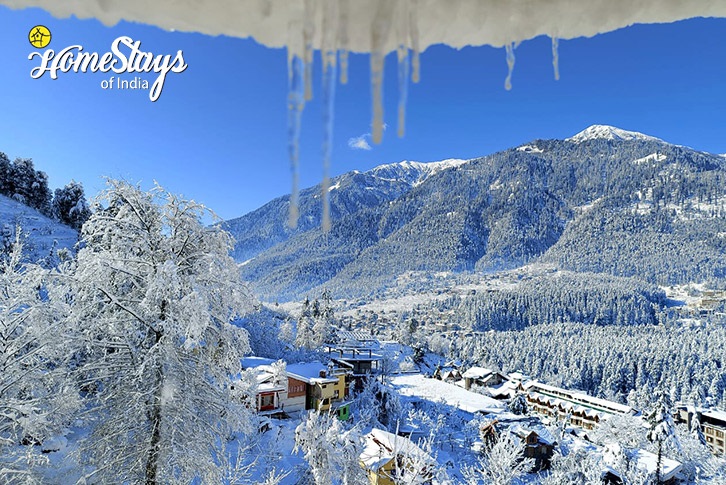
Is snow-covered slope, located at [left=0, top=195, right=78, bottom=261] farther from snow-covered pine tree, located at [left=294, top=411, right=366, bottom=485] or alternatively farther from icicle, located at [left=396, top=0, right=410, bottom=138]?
icicle, located at [left=396, top=0, right=410, bottom=138]

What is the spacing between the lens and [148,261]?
5285mm

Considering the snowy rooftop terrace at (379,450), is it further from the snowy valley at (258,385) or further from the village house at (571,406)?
the village house at (571,406)

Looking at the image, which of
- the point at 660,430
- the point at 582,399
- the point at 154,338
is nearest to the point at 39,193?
the point at 154,338

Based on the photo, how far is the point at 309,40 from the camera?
1.46 meters

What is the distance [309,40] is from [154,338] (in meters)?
4.96

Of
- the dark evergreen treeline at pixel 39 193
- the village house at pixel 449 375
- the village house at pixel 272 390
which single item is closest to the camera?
the village house at pixel 272 390

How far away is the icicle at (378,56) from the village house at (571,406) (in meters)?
37.7

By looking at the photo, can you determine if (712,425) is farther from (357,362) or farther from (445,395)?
(357,362)

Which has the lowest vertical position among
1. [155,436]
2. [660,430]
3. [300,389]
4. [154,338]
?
[660,430]

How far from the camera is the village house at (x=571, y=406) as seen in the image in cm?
3469

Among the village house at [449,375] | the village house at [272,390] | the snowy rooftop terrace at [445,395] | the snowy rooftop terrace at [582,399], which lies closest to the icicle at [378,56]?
the village house at [272,390]

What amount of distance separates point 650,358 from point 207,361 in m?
66.4

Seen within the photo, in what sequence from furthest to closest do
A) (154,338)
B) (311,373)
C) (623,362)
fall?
(623,362)
(311,373)
(154,338)

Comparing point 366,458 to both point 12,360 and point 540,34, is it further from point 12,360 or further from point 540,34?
point 540,34
